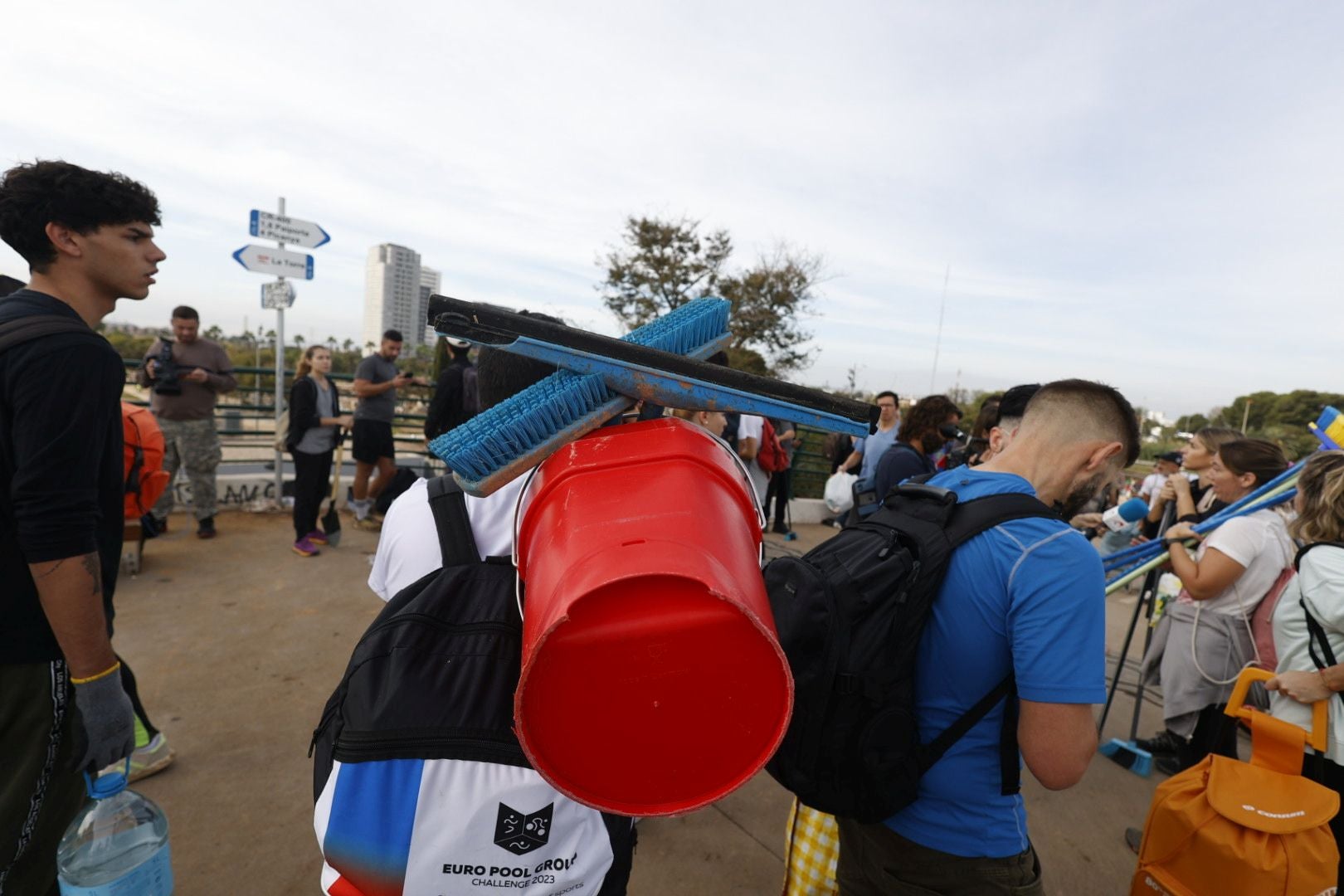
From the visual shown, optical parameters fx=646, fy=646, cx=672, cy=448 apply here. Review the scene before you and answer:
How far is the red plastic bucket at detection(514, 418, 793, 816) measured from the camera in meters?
0.59

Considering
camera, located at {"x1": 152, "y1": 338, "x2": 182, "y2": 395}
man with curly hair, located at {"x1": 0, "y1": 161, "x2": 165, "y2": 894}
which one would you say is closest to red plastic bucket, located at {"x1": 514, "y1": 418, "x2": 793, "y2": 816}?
man with curly hair, located at {"x1": 0, "y1": 161, "x2": 165, "y2": 894}

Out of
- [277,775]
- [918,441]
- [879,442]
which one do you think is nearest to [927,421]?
[918,441]

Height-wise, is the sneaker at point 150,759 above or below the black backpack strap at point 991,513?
below

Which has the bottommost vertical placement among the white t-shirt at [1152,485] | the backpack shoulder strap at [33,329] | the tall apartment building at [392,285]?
the white t-shirt at [1152,485]

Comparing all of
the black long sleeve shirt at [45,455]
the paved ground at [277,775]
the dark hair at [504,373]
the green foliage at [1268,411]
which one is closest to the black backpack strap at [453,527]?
the dark hair at [504,373]

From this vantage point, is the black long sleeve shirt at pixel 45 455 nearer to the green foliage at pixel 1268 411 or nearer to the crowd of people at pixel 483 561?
the crowd of people at pixel 483 561

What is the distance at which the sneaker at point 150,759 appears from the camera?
2760mm

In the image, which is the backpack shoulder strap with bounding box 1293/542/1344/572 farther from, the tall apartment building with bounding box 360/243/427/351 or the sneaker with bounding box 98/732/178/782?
the tall apartment building with bounding box 360/243/427/351

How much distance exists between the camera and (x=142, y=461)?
11.0 ft

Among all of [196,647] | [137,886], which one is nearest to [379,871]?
[137,886]

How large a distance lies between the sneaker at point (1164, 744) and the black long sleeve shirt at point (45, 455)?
16.0 ft

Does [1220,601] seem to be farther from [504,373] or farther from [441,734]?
[441,734]

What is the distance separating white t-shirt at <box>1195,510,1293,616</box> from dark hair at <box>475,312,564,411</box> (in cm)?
310

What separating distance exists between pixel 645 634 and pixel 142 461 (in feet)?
12.7
